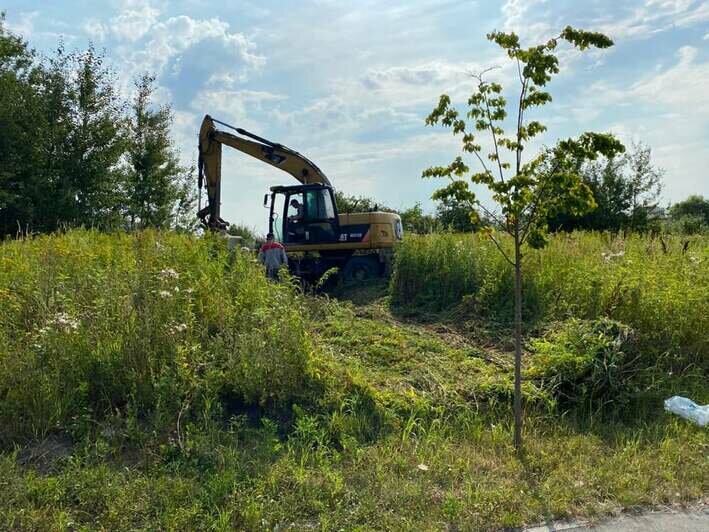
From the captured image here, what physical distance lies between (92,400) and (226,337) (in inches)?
49.9

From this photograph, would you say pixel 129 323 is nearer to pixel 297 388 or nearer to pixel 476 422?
pixel 297 388

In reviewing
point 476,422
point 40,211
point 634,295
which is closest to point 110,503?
point 476,422

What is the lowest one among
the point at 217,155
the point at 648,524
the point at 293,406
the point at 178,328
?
the point at 648,524

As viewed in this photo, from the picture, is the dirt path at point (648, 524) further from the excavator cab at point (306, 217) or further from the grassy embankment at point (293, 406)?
the excavator cab at point (306, 217)

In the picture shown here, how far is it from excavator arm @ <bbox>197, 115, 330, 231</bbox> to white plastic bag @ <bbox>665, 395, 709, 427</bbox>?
32.3ft

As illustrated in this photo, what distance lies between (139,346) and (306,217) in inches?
321

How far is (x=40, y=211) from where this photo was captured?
65.0 ft

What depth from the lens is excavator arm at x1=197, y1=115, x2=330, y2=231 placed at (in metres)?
13.2

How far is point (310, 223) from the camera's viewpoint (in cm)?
1273

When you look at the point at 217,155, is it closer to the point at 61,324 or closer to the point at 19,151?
the point at 61,324

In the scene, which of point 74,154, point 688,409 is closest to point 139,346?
point 688,409

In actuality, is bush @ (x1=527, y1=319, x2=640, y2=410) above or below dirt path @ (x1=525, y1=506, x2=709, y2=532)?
above

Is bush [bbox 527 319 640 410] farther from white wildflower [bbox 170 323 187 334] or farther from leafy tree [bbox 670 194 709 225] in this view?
leafy tree [bbox 670 194 709 225]

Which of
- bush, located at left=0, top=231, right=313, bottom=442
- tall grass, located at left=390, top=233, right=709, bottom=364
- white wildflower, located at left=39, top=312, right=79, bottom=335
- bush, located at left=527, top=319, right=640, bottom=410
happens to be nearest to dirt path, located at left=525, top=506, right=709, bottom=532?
bush, located at left=527, top=319, right=640, bottom=410
